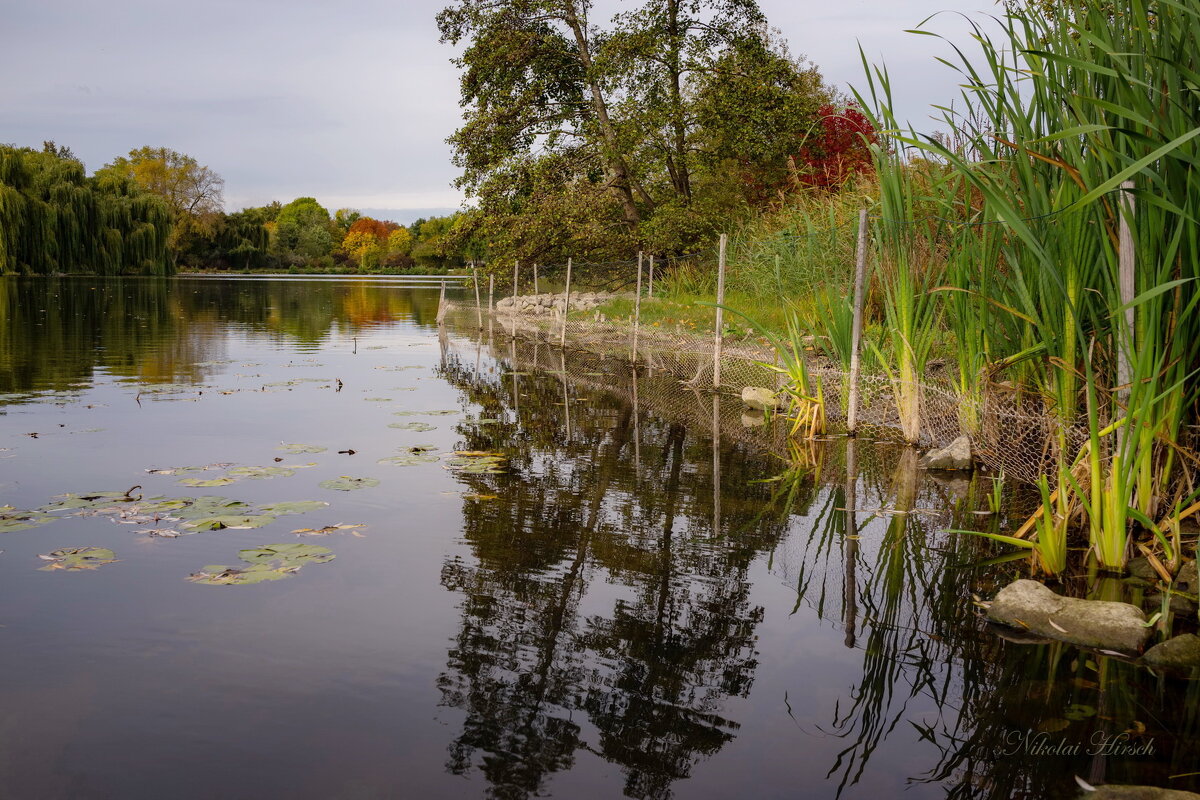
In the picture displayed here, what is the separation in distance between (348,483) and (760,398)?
17.6ft

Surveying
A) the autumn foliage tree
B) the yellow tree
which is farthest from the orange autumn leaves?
the autumn foliage tree

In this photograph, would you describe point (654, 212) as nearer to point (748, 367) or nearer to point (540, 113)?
point (540, 113)

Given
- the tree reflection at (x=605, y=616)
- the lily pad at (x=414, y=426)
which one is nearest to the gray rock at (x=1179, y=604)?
the tree reflection at (x=605, y=616)

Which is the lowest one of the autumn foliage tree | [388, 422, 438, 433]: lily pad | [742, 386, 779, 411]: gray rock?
[388, 422, 438, 433]: lily pad

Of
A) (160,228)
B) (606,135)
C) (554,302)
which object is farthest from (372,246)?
(606,135)

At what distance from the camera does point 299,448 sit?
8000mm

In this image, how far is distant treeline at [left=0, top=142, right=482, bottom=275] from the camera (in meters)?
44.1

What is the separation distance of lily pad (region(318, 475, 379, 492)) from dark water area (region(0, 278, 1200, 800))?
0.12m

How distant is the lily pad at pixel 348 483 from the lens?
6570mm

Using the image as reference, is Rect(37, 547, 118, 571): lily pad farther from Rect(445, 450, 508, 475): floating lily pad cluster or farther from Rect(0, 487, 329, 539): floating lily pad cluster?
Rect(445, 450, 508, 475): floating lily pad cluster

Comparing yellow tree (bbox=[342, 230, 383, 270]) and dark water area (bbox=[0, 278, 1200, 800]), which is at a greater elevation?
yellow tree (bbox=[342, 230, 383, 270])

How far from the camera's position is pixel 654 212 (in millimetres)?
21875

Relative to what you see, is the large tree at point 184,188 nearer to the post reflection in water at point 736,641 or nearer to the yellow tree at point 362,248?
the yellow tree at point 362,248

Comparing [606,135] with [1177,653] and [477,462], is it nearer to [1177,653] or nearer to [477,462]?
[477,462]
